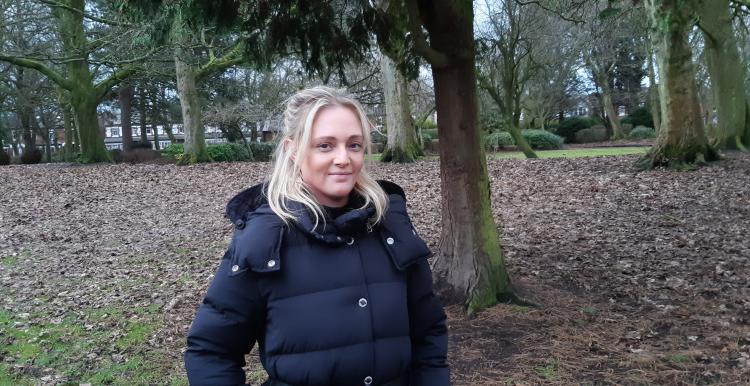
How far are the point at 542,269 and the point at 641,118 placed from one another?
38.9 meters

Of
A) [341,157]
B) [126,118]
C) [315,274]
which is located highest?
[126,118]

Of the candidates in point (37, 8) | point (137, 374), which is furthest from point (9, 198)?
point (137, 374)

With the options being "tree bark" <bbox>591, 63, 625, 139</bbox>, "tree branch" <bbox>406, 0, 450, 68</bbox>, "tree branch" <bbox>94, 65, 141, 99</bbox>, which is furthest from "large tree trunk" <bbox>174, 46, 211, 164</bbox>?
"tree bark" <bbox>591, 63, 625, 139</bbox>

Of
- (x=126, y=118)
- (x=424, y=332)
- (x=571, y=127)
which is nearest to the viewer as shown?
(x=424, y=332)

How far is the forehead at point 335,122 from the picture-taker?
1.89 metres

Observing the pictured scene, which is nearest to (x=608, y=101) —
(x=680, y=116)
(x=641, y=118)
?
(x=641, y=118)

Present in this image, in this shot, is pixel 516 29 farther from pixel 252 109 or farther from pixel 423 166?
pixel 252 109

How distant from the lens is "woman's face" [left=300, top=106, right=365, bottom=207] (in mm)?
1877

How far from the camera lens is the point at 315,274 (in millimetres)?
1771

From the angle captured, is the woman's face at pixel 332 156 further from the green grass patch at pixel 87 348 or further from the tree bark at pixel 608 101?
the tree bark at pixel 608 101

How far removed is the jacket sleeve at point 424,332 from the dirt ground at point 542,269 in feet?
5.75

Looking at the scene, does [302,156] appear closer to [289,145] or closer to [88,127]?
[289,145]

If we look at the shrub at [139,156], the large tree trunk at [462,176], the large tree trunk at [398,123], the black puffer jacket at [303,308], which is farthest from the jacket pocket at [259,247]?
the shrub at [139,156]

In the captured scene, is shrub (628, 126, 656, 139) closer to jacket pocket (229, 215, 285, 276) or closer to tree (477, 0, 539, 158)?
tree (477, 0, 539, 158)
